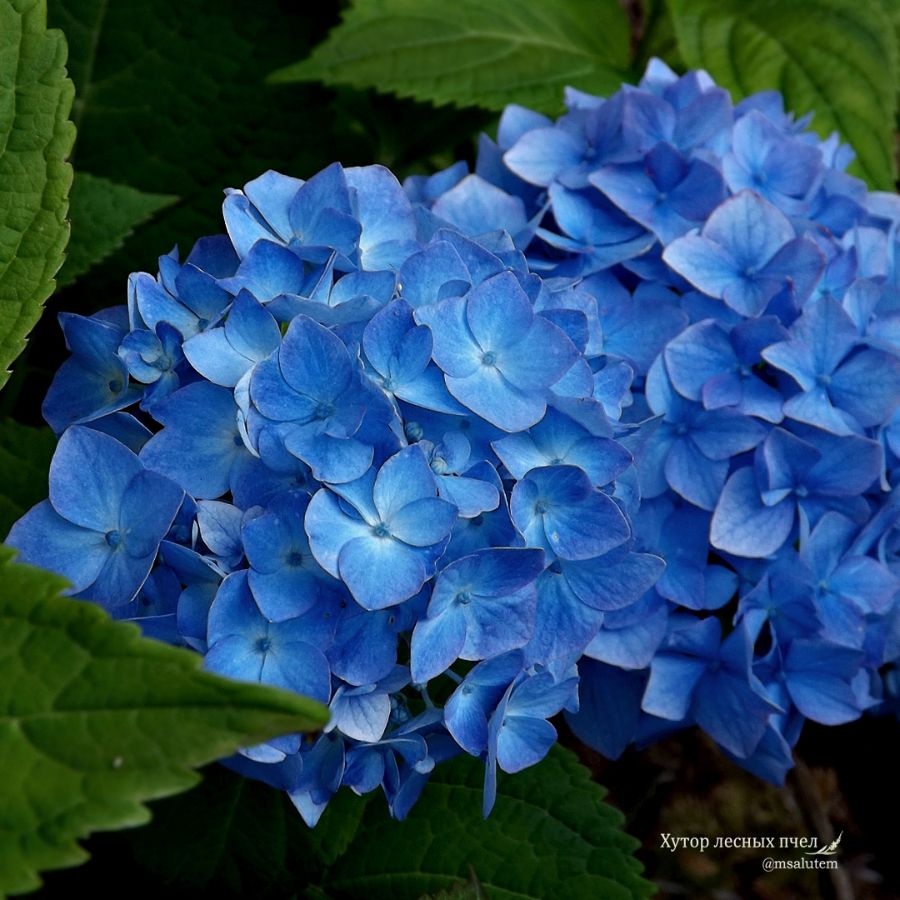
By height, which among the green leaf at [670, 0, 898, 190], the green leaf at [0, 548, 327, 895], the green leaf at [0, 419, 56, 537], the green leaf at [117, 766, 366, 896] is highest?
the green leaf at [670, 0, 898, 190]

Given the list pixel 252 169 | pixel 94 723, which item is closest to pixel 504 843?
pixel 94 723

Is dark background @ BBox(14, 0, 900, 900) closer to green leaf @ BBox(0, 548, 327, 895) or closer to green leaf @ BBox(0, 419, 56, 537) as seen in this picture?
green leaf @ BBox(0, 419, 56, 537)

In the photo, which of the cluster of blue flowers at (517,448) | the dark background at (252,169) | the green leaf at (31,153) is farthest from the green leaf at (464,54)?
the green leaf at (31,153)

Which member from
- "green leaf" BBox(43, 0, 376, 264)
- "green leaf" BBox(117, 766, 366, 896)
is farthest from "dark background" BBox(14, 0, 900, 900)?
"green leaf" BBox(117, 766, 366, 896)

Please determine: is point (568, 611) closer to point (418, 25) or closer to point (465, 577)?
point (465, 577)

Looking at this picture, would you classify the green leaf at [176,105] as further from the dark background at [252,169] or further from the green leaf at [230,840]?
the green leaf at [230,840]

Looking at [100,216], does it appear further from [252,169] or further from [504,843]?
[504,843]
